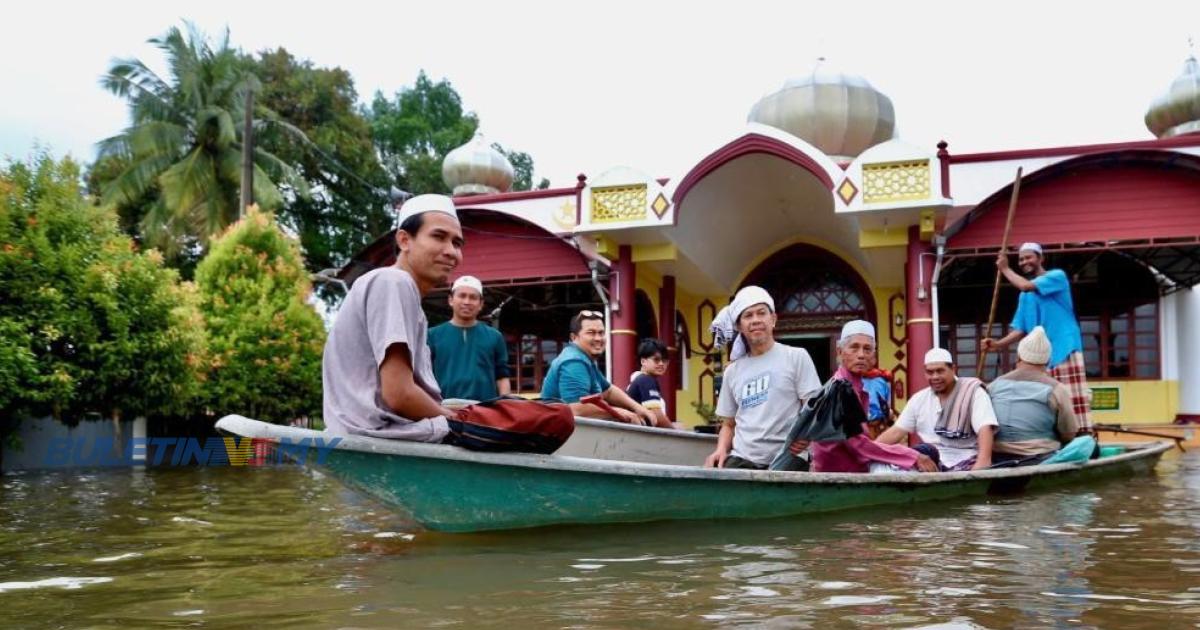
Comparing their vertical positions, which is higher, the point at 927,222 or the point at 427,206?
the point at 927,222

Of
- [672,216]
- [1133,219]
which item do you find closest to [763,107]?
[672,216]

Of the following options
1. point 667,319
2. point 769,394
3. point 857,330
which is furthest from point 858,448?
point 667,319

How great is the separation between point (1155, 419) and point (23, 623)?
1557 centimetres

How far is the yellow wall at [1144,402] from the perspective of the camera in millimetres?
14398

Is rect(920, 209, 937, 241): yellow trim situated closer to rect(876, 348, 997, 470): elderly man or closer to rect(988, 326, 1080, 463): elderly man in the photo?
rect(988, 326, 1080, 463): elderly man

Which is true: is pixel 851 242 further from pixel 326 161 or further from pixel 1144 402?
pixel 326 161

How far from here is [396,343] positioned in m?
3.33

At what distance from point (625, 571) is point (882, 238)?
10.6 m

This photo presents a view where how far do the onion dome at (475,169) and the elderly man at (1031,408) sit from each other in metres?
12.6

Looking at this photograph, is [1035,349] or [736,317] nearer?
[736,317]

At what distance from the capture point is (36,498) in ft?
23.6

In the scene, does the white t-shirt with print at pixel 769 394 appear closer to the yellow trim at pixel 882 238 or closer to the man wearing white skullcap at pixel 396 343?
the man wearing white skullcap at pixel 396 343

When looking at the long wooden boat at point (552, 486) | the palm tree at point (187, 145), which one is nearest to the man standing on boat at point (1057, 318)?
the long wooden boat at point (552, 486)

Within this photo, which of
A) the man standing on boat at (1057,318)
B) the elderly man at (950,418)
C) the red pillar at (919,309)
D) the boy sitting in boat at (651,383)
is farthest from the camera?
the red pillar at (919,309)
